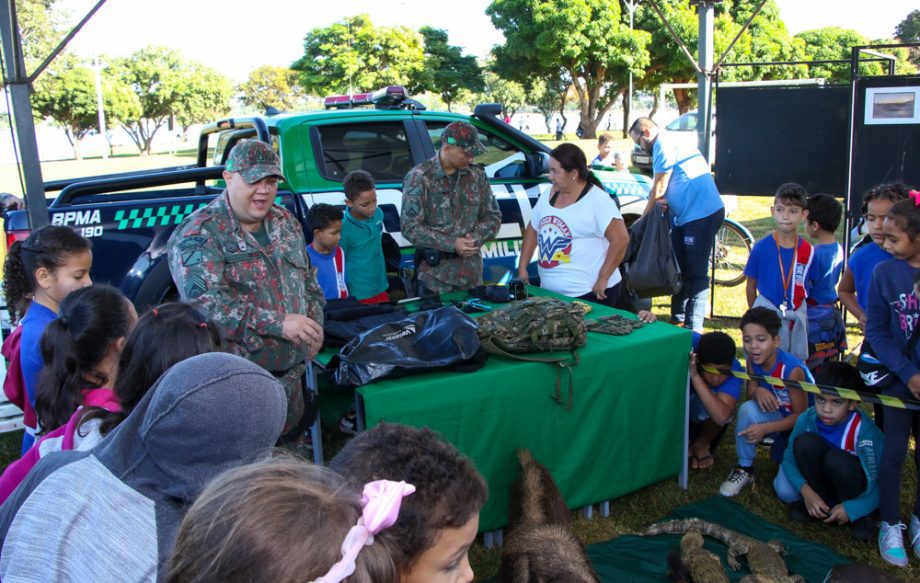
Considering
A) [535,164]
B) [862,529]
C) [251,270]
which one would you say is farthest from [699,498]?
[535,164]

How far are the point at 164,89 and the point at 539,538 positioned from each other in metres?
54.3

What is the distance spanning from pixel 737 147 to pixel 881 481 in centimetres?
469

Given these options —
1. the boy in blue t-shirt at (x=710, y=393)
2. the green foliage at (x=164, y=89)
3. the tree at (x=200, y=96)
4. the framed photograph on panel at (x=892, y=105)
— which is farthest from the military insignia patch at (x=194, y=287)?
the tree at (x=200, y=96)

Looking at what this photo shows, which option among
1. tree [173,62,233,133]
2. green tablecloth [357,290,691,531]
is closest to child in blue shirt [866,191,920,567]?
green tablecloth [357,290,691,531]

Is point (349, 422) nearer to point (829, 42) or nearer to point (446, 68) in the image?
point (446, 68)

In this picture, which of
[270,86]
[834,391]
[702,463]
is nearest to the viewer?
[834,391]

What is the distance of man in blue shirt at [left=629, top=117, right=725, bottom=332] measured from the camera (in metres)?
6.12

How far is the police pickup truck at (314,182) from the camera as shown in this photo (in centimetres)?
483

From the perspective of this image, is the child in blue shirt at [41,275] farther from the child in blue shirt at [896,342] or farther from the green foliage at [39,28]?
the green foliage at [39,28]

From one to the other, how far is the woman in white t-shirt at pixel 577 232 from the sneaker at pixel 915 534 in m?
1.99

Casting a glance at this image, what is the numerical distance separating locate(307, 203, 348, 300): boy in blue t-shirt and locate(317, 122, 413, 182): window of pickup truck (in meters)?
1.21

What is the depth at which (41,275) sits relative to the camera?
2969 millimetres

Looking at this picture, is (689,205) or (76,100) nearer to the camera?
(689,205)

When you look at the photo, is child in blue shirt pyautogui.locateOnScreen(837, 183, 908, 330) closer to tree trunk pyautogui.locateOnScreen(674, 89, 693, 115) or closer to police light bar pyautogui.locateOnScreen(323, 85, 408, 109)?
police light bar pyautogui.locateOnScreen(323, 85, 408, 109)
